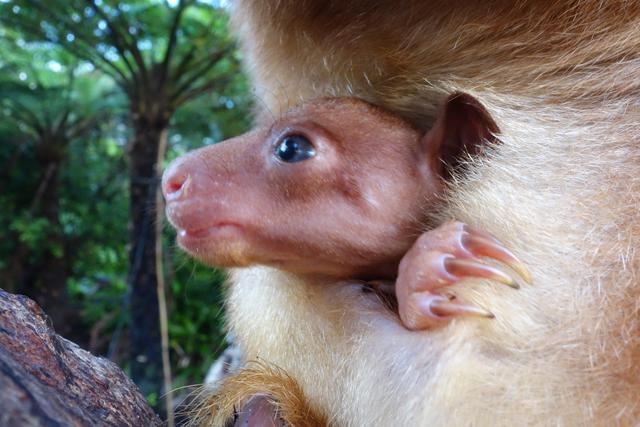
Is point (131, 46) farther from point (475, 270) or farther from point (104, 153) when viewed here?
point (475, 270)

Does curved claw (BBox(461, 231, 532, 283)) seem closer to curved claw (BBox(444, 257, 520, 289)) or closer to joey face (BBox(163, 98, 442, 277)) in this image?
curved claw (BBox(444, 257, 520, 289))

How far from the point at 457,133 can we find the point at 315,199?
0.99 ft

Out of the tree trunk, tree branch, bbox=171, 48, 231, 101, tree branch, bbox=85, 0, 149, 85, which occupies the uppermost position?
tree branch, bbox=85, 0, 149, 85

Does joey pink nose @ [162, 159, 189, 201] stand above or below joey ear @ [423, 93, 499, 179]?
above

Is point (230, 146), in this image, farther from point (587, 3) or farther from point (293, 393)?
point (587, 3)

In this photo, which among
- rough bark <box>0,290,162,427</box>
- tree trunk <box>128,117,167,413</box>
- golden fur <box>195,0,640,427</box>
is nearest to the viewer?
rough bark <box>0,290,162,427</box>

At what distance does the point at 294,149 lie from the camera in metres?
1.35

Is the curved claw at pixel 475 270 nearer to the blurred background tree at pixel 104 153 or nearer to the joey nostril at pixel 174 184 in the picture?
the joey nostril at pixel 174 184

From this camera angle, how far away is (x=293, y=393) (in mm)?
1416

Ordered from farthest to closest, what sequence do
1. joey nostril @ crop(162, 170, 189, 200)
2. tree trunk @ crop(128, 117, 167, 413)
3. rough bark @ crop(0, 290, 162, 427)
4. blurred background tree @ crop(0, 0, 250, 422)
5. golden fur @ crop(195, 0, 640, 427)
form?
blurred background tree @ crop(0, 0, 250, 422)
tree trunk @ crop(128, 117, 167, 413)
joey nostril @ crop(162, 170, 189, 200)
golden fur @ crop(195, 0, 640, 427)
rough bark @ crop(0, 290, 162, 427)

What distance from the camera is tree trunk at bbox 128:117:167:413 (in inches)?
179

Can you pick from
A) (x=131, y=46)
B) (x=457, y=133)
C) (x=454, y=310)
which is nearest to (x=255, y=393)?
(x=454, y=310)

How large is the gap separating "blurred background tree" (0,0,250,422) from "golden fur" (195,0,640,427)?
3018 millimetres

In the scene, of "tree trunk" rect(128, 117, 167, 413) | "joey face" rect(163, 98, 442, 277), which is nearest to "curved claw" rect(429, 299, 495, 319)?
"joey face" rect(163, 98, 442, 277)
